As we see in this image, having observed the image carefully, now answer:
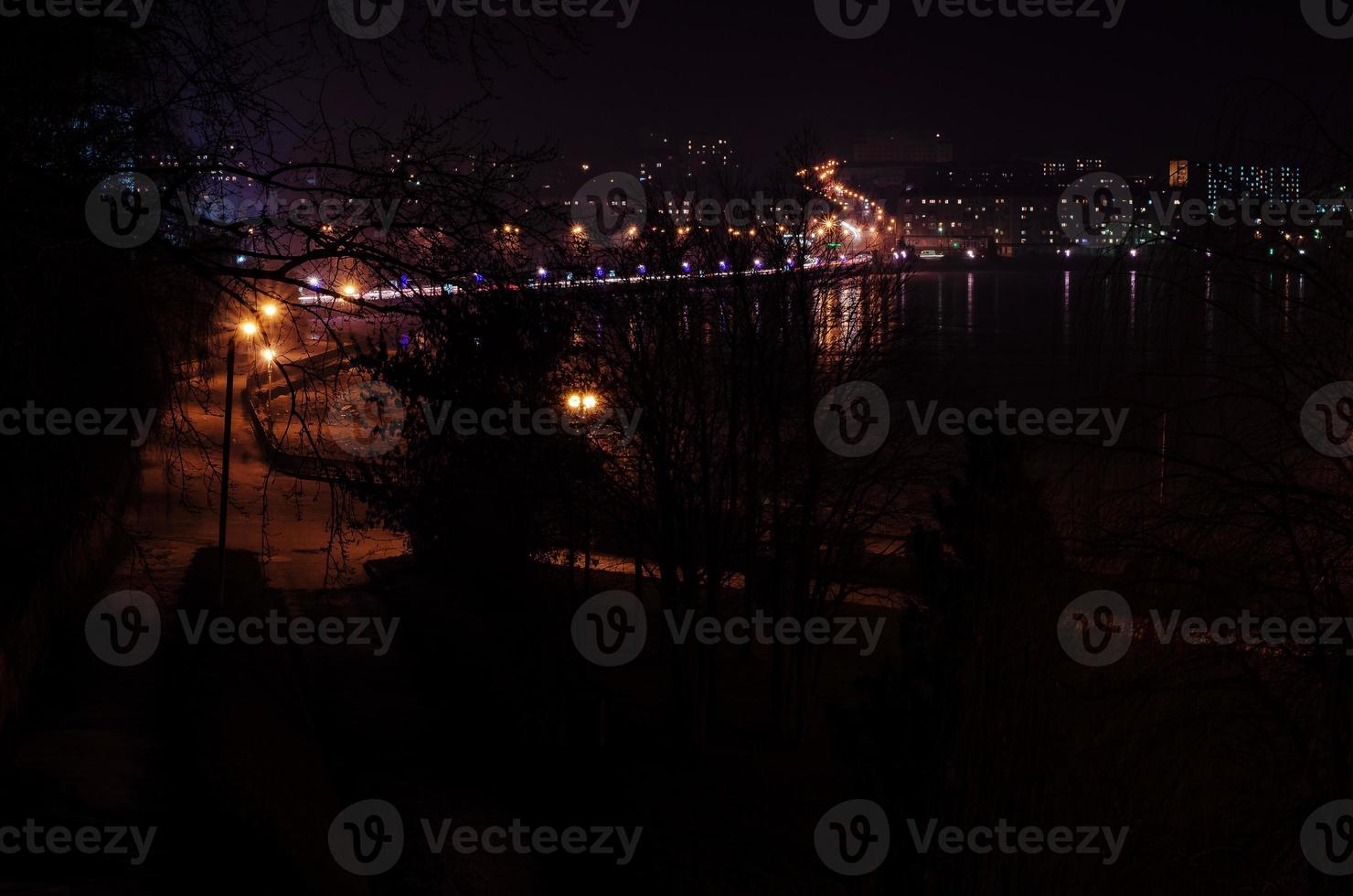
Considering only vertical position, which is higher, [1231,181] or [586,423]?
[1231,181]

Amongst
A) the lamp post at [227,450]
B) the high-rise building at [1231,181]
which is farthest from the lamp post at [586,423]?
the high-rise building at [1231,181]

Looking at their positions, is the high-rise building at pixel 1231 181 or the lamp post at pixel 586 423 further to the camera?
the lamp post at pixel 586 423

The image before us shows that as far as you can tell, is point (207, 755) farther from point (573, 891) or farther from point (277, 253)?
point (277, 253)

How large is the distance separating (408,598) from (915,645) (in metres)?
16.0

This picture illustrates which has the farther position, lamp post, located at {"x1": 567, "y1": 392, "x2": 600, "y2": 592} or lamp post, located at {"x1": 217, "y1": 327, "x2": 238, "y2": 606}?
lamp post, located at {"x1": 567, "y1": 392, "x2": 600, "y2": 592}

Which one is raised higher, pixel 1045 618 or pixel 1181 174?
pixel 1181 174

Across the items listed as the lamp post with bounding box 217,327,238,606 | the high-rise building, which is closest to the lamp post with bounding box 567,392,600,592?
the lamp post with bounding box 217,327,238,606

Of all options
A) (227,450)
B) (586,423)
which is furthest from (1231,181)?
(586,423)

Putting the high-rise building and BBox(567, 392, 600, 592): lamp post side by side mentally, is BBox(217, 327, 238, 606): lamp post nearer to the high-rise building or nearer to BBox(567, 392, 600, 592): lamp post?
BBox(567, 392, 600, 592): lamp post

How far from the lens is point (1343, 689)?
5996 millimetres

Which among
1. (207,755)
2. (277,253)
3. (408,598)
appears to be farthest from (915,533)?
(408,598)

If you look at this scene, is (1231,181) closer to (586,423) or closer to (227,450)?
(227,450)

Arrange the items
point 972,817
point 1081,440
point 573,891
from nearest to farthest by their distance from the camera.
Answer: point 972,817, point 1081,440, point 573,891

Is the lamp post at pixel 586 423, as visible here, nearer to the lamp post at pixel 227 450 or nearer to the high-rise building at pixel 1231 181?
the lamp post at pixel 227 450
